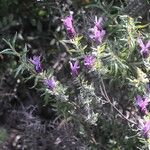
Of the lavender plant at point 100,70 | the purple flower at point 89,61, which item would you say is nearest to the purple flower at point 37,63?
the lavender plant at point 100,70

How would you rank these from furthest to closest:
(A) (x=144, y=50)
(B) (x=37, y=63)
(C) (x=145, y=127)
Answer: (B) (x=37, y=63) < (A) (x=144, y=50) < (C) (x=145, y=127)

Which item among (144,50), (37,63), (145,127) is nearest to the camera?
(145,127)

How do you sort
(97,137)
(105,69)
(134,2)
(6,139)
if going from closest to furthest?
(105,69) < (134,2) < (97,137) < (6,139)

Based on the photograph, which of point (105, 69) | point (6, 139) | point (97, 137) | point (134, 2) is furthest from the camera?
point (6, 139)

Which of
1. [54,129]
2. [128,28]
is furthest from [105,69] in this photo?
Result: [54,129]

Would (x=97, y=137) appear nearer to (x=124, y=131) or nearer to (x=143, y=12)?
(x=124, y=131)

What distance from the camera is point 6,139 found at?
10.9ft

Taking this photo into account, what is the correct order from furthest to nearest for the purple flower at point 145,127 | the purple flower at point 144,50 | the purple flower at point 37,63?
the purple flower at point 37,63 < the purple flower at point 144,50 < the purple flower at point 145,127

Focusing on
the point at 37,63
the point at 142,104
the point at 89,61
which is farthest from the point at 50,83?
the point at 142,104

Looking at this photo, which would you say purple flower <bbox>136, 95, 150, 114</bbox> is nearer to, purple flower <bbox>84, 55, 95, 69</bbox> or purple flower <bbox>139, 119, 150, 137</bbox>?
purple flower <bbox>139, 119, 150, 137</bbox>

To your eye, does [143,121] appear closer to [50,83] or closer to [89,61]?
[89,61]

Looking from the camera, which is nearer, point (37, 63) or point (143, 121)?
point (143, 121)

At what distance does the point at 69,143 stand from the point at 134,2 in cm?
91

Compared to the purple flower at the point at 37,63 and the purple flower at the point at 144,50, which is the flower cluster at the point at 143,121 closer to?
the purple flower at the point at 144,50
